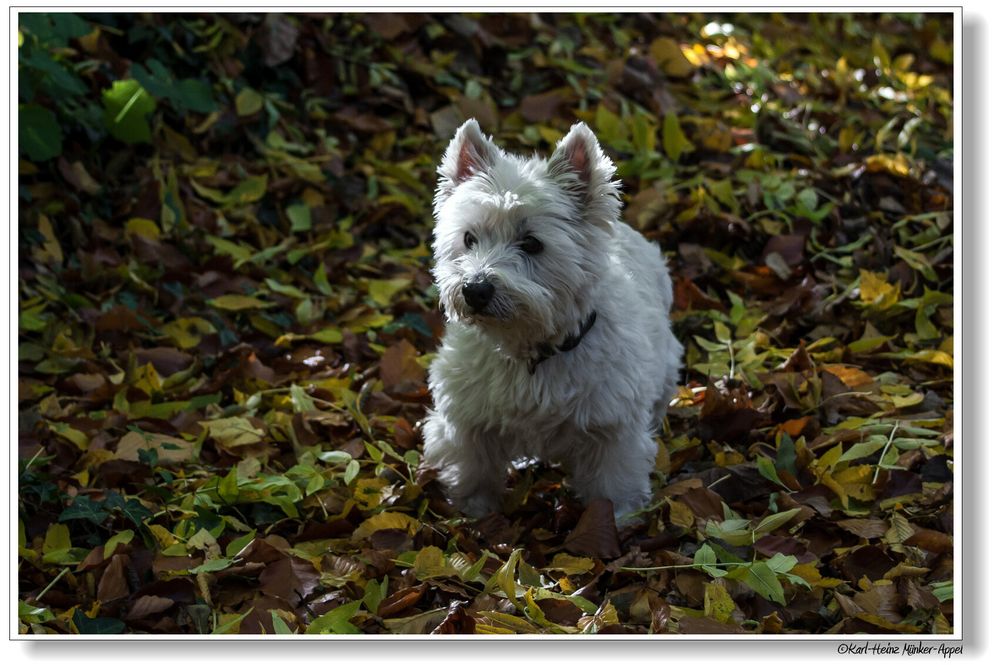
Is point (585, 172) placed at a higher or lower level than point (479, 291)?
higher

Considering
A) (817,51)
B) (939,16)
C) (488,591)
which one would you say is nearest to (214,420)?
(488,591)

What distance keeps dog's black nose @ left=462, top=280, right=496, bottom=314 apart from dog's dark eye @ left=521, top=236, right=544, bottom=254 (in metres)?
0.25

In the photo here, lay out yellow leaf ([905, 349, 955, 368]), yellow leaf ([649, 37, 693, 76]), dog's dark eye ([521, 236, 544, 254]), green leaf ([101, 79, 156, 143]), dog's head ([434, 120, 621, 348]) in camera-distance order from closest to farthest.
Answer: dog's head ([434, 120, 621, 348]) → dog's dark eye ([521, 236, 544, 254]) → yellow leaf ([905, 349, 955, 368]) → green leaf ([101, 79, 156, 143]) → yellow leaf ([649, 37, 693, 76])

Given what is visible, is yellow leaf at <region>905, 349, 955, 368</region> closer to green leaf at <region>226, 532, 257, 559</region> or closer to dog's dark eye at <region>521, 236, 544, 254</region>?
dog's dark eye at <region>521, 236, 544, 254</region>

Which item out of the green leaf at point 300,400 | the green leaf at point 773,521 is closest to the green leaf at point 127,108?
the green leaf at point 300,400

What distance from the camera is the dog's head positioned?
371cm

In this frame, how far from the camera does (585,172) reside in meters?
3.92

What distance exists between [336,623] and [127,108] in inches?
145

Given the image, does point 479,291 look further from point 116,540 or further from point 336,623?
point 116,540

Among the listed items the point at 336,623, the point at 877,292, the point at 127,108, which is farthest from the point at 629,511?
the point at 127,108

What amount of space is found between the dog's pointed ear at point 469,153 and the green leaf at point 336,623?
154 cm

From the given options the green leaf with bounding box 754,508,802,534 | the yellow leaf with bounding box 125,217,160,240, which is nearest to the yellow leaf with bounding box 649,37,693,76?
the yellow leaf with bounding box 125,217,160,240

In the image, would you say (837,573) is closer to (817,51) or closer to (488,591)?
(488,591)

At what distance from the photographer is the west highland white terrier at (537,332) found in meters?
3.79
